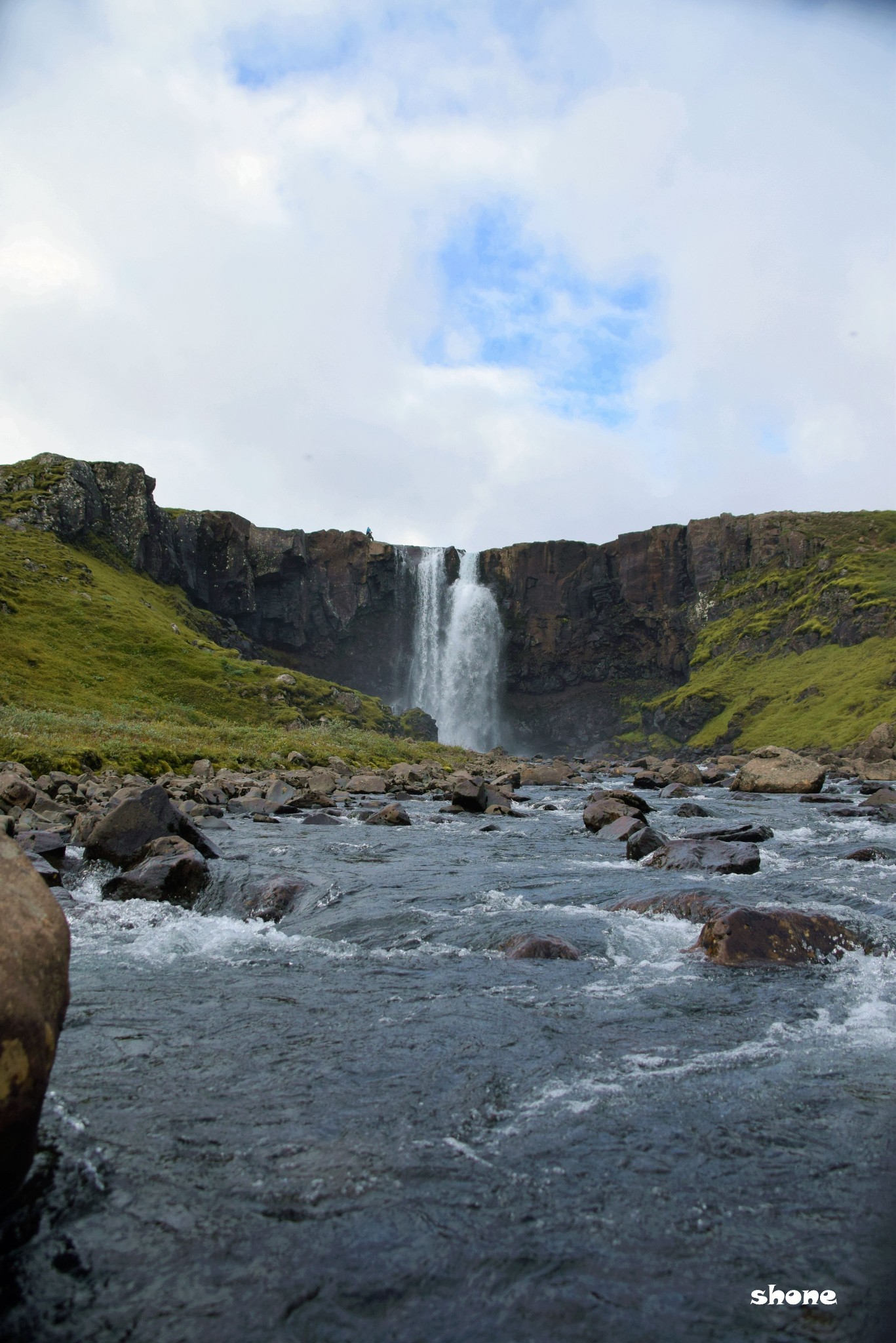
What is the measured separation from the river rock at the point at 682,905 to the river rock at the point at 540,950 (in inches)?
91.4

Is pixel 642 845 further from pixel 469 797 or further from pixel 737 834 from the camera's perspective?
pixel 469 797

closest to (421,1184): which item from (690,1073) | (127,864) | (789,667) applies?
(690,1073)

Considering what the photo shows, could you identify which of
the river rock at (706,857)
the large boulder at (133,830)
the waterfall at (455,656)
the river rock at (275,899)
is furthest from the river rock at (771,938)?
the waterfall at (455,656)

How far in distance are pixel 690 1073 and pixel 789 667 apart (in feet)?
360

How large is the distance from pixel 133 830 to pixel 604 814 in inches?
563

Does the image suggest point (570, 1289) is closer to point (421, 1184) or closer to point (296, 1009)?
point (421, 1184)

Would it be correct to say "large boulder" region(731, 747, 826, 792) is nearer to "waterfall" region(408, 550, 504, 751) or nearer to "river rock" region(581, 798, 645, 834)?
"river rock" region(581, 798, 645, 834)

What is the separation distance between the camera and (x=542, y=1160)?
5637mm

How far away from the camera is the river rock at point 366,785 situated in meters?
37.3

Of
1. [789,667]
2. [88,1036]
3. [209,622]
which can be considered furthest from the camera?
[789,667]

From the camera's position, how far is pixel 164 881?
13.8m

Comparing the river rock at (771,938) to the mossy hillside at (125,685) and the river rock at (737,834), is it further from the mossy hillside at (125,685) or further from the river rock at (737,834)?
the mossy hillside at (125,685)

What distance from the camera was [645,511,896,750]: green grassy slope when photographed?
294ft

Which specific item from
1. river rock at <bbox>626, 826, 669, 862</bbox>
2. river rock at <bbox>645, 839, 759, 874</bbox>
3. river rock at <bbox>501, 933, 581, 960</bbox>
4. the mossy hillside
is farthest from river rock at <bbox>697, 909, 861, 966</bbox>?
the mossy hillside
